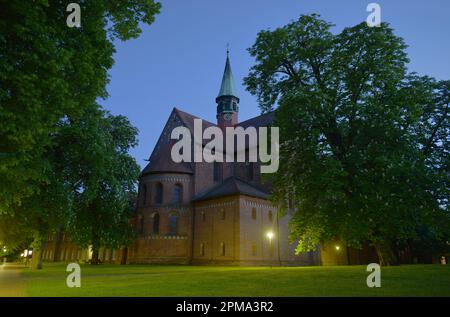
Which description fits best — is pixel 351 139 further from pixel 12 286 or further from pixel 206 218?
pixel 206 218

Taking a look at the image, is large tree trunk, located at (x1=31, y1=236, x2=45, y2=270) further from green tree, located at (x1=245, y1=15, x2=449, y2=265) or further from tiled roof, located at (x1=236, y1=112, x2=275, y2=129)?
tiled roof, located at (x1=236, y1=112, x2=275, y2=129)

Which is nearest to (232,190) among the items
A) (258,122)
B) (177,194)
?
(177,194)

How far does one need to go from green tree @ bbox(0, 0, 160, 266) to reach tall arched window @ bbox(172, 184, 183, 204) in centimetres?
2645

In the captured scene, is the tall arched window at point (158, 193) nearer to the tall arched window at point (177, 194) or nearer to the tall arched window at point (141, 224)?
the tall arched window at point (177, 194)

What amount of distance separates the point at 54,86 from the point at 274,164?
44.7 feet

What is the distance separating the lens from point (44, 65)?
9961 mm

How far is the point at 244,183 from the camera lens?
42219 mm

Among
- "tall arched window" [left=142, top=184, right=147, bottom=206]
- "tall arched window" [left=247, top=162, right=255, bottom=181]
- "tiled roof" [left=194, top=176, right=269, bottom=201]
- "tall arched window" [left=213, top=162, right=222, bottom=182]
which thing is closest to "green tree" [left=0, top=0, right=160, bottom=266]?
"tiled roof" [left=194, top=176, right=269, bottom=201]

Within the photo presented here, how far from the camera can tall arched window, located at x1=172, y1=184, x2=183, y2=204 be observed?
4103 centimetres

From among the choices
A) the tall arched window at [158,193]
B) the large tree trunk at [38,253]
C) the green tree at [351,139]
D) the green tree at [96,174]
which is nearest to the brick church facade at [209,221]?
the tall arched window at [158,193]

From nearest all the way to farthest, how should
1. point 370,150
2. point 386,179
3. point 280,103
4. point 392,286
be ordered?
point 392,286 → point 386,179 → point 370,150 → point 280,103

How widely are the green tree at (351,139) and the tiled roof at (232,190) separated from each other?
15.9 meters
